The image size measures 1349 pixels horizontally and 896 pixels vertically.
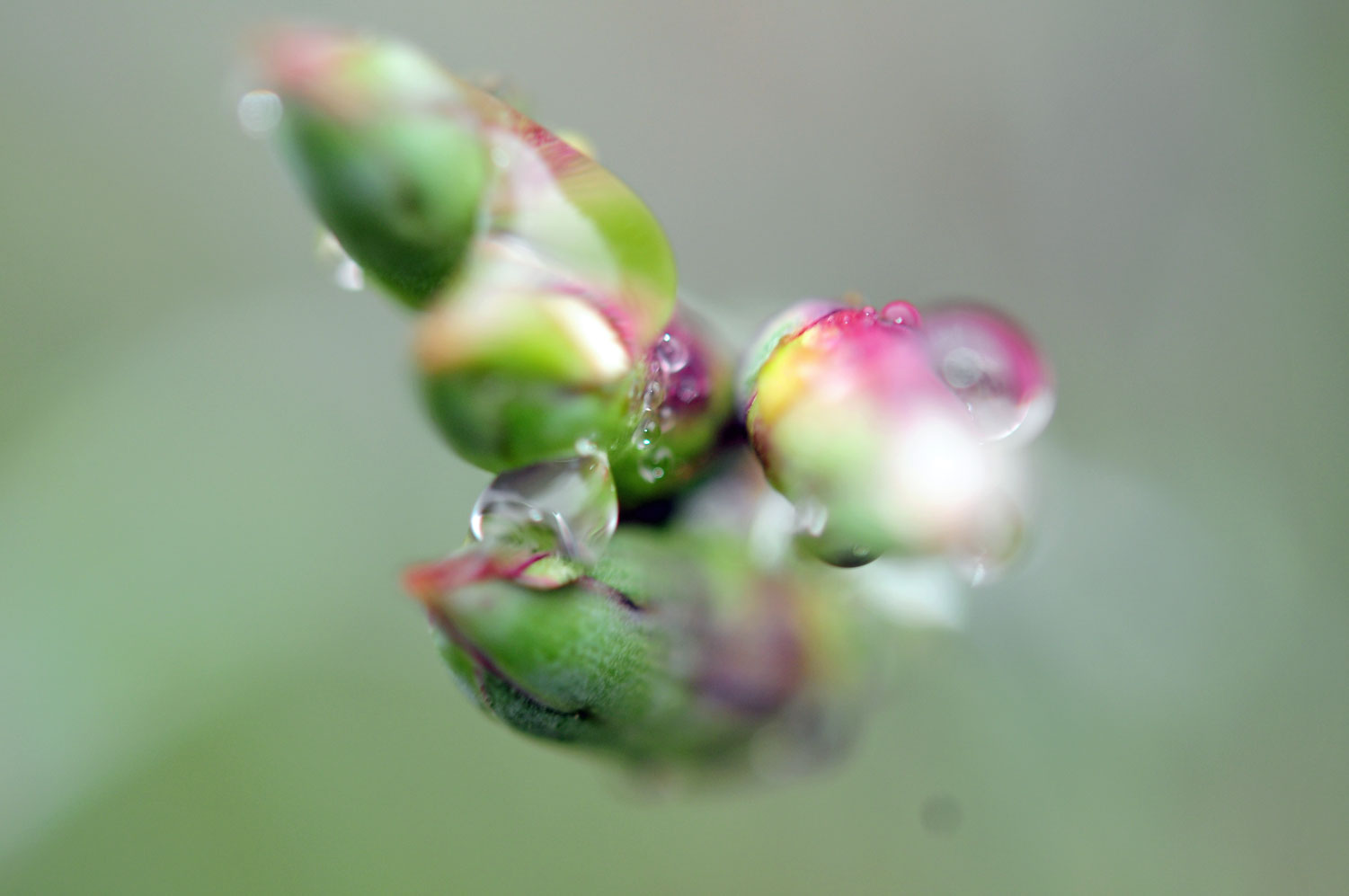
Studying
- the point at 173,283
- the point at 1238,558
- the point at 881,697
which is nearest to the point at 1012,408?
the point at 881,697

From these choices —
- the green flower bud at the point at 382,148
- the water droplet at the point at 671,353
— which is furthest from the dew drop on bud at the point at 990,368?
the green flower bud at the point at 382,148

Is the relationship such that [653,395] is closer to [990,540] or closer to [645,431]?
[645,431]

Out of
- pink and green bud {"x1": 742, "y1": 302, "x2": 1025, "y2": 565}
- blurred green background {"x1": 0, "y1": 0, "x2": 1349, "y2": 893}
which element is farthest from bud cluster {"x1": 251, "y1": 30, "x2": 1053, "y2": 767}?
blurred green background {"x1": 0, "y1": 0, "x2": 1349, "y2": 893}

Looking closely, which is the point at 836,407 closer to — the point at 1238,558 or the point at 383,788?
the point at 1238,558

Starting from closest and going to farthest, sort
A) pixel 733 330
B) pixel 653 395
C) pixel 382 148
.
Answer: pixel 382 148
pixel 653 395
pixel 733 330

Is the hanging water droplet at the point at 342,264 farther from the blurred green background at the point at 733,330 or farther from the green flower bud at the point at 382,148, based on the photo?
the blurred green background at the point at 733,330

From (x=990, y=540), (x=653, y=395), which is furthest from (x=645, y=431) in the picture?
(x=990, y=540)

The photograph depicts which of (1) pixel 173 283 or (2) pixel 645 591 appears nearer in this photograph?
(2) pixel 645 591
